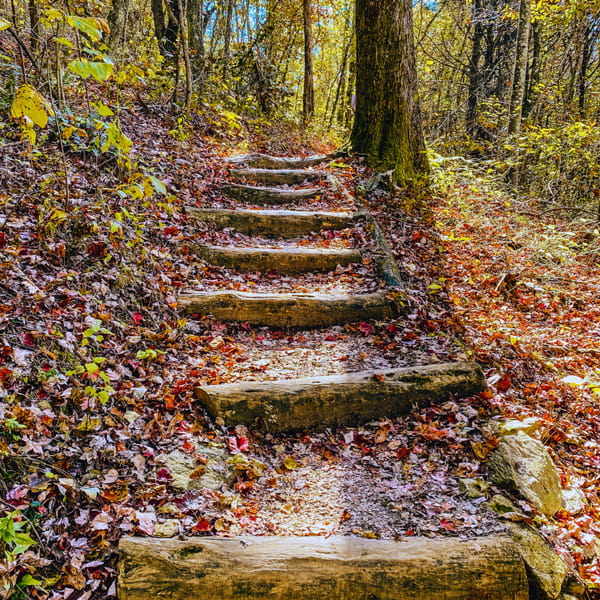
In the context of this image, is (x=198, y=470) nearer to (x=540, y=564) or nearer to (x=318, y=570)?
(x=318, y=570)

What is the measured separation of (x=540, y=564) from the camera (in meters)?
2.24

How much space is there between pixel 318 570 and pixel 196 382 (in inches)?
66.6

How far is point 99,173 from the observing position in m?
4.71

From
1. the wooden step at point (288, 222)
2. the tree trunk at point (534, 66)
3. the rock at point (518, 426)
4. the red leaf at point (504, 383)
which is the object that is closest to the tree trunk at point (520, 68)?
the tree trunk at point (534, 66)

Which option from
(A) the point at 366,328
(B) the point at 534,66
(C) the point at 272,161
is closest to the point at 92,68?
(A) the point at 366,328

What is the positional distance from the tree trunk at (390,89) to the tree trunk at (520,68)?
144 inches

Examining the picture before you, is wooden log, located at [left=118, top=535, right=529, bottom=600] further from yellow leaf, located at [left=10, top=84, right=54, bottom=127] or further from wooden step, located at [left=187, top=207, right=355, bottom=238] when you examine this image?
wooden step, located at [left=187, top=207, right=355, bottom=238]

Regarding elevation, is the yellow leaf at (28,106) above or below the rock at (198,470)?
above

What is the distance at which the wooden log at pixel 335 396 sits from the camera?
3.24 m

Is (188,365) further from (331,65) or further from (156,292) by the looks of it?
(331,65)

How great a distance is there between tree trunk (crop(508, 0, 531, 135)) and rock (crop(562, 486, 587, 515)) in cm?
879

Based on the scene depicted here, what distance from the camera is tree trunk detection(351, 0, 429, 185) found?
6793 millimetres

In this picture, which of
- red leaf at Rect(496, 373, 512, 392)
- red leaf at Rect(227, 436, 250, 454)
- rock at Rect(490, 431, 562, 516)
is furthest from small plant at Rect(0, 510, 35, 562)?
red leaf at Rect(496, 373, 512, 392)

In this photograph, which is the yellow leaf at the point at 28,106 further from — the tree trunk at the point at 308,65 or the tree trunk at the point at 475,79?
the tree trunk at the point at 475,79
